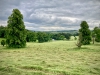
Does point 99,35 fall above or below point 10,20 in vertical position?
below

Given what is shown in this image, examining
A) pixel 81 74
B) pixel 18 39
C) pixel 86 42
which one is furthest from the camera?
pixel 86 42

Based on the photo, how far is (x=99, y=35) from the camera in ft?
187

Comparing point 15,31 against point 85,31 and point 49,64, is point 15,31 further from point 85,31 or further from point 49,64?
point 85,31

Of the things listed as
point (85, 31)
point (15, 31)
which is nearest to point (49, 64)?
point (15, 31)

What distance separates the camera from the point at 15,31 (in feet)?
129

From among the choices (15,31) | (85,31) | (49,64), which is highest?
(85,31)

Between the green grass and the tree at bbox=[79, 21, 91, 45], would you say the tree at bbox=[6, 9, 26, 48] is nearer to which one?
the green grass

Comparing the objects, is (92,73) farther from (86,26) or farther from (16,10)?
(86,26)

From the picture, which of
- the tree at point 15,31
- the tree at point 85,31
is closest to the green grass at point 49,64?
the tree at point 15,31

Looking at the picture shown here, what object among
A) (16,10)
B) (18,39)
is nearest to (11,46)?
(18,39)

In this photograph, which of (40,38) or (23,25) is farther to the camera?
(40,38)

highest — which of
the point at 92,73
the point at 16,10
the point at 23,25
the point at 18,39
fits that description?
the point at 16,10

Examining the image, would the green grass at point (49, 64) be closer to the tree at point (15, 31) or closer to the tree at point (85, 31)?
the tree at point (15, 31)

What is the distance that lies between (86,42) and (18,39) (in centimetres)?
3155
